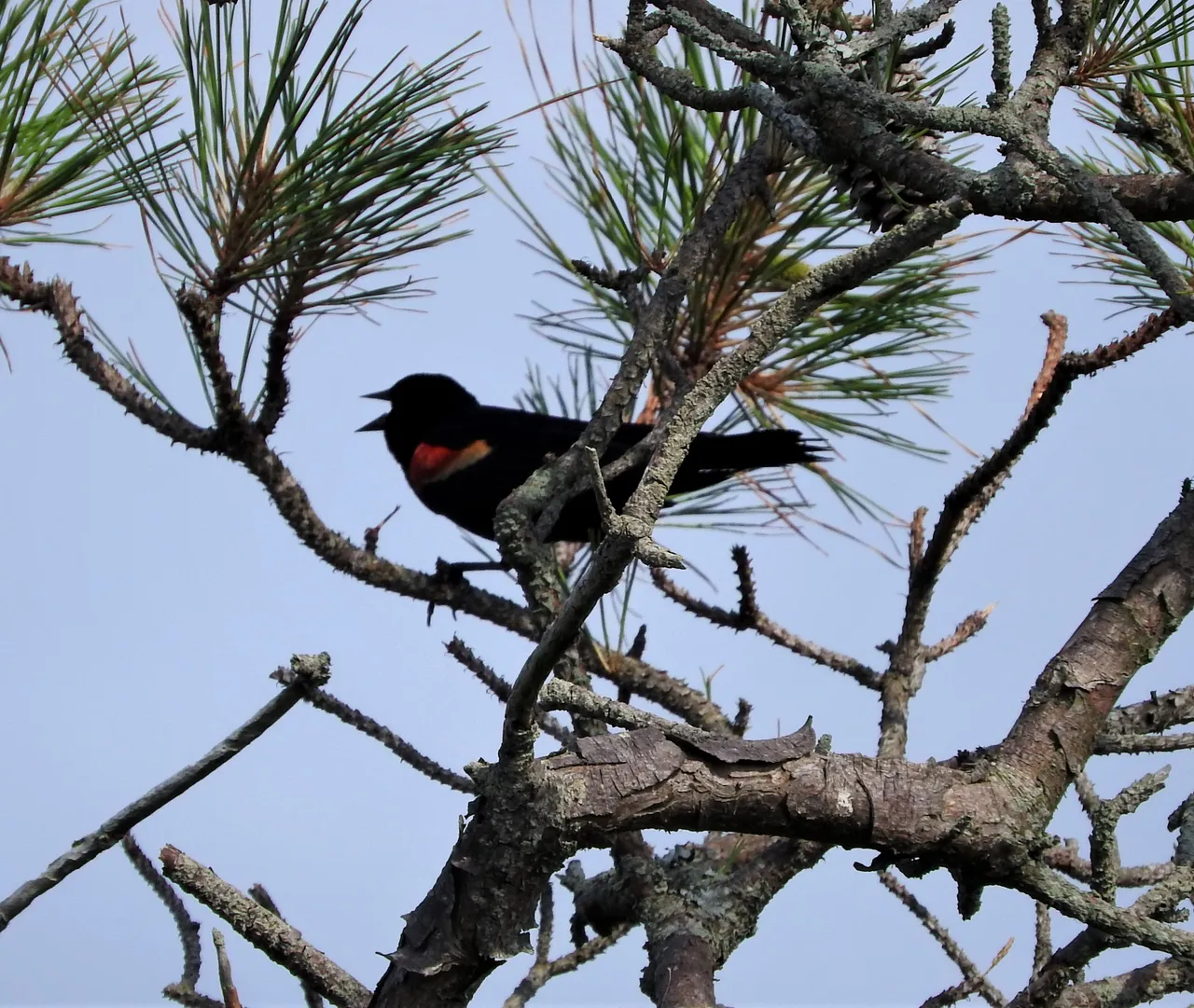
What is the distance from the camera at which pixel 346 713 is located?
6.38 feet

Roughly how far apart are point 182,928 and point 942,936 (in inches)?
48.8

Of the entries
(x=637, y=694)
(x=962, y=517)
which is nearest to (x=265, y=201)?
(x=637, y=694)

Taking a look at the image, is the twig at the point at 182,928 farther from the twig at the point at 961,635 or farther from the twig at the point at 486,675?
the twig at the point at 961,635

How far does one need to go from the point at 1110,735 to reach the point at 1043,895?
0.27 m

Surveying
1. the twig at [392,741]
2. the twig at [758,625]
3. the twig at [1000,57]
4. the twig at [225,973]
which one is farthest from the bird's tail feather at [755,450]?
the twig at [225,973]

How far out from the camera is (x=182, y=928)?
158cm

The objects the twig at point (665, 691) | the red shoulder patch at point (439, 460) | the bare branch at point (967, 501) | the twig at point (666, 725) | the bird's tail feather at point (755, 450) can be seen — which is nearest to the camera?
the twig at point (666, 725)

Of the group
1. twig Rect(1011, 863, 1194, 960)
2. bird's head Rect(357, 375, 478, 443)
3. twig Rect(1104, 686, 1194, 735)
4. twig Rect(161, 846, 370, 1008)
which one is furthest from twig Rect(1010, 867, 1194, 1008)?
bird's head Rect(357, 375, 478, 443)

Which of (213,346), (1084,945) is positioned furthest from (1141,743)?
(213,346)

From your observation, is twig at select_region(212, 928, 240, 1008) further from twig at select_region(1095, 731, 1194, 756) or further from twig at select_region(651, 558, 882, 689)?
twig at select_region(651, 558, 882, 689)

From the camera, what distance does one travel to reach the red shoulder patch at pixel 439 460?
340cm

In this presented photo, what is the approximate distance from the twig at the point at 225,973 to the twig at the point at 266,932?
32 mm

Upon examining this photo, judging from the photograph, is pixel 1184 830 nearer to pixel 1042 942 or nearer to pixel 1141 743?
pixel 1141 743

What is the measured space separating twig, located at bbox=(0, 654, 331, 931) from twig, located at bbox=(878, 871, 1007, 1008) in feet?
3.88
